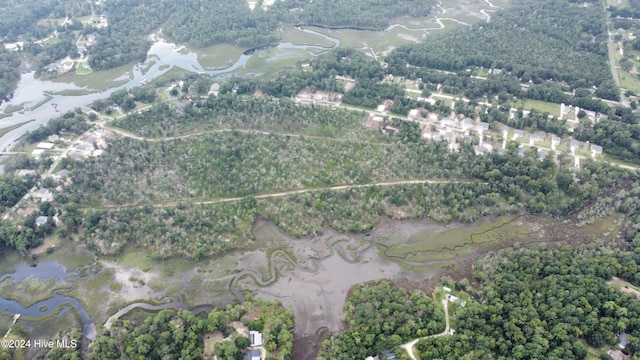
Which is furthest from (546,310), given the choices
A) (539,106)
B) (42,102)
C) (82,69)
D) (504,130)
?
(82,69)

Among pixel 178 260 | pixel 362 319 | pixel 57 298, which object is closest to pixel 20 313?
pixel 57 298

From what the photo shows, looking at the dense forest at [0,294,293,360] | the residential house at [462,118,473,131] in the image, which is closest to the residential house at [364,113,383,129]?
the residential house at [462,118,473,131]

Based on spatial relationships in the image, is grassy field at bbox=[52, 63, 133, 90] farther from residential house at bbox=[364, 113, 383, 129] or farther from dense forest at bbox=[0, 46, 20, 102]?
residential house at bbox=[364, 113, 383, 129]

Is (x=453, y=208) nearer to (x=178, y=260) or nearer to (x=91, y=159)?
(x=178, y=260)

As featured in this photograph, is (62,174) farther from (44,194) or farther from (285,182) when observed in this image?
(285,182)

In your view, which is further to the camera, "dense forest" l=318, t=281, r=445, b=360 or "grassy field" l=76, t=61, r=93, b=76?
"grassy field" l=76, t=61, r=93, b=76

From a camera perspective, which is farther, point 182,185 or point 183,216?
point 182,185

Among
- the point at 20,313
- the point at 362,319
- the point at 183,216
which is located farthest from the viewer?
the point at 183,216
